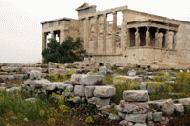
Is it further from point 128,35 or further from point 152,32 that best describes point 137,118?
point 152,32

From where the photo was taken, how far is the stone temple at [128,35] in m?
41.8

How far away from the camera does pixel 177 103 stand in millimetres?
11531

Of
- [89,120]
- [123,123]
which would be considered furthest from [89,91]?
[123,123]

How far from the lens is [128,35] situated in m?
43.9

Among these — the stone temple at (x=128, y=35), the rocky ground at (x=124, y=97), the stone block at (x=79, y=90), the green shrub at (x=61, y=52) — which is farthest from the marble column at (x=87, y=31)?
the stone block at (x=79, y=90)

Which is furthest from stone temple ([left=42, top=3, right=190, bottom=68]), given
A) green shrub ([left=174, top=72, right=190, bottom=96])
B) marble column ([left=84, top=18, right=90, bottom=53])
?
green shrub ([left=174, top=72, right=190, bottom=96])

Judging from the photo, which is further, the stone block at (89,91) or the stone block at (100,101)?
the stone block at (89,91)

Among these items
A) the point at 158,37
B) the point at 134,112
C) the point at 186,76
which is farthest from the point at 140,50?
the point at 134,112

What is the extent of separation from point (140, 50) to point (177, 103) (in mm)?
29609

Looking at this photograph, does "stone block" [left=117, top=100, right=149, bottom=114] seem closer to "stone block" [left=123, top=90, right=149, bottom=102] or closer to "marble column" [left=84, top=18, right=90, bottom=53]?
"stone block" [left=123, top=90, right=149, bottom=102]

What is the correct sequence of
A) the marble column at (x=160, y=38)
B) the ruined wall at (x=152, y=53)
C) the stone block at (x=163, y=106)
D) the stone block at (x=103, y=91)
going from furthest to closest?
the marble column at (x=160, y=38) < the ruined wall at (x=152, y=53) < the stone block at (x=163, y=106) < the stone block at (x=103, y=91)

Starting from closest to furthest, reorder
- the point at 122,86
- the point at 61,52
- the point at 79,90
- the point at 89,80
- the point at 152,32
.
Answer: the point at 89,80 → the point at 79,90 → the point at 122,86 → the point at 61,52 → the point at 152,32

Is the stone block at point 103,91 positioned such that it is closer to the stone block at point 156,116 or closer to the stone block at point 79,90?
the stone block at point 79,90

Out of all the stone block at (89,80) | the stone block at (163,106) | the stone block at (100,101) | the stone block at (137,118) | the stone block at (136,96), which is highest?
the stone block at (89,80)
